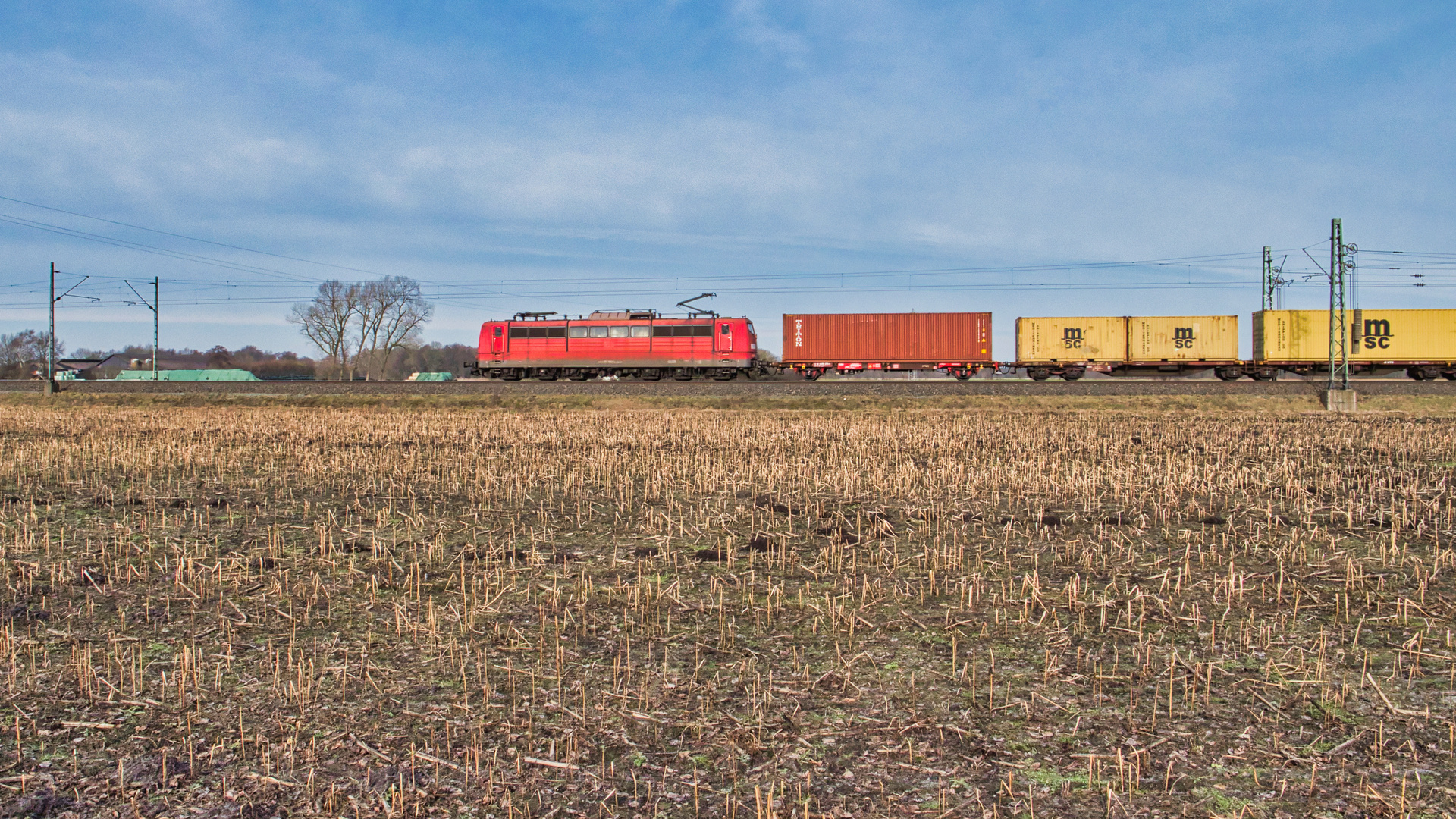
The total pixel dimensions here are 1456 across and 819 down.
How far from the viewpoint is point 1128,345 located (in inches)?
1507

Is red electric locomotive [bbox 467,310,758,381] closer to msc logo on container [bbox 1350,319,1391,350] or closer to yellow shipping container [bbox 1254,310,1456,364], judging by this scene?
yellow shipping container [bbox 1254,310,1456,364]

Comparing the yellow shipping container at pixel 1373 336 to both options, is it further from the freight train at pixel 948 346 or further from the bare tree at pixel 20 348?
the bare tree at pixel 20 348

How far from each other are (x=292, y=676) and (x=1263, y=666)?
532 centimetres

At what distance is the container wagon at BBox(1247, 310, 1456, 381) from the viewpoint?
35.6 metres

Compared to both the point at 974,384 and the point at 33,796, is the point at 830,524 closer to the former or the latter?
the point at 33,796

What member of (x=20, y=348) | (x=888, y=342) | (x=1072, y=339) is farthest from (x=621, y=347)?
(x=20, y=348)

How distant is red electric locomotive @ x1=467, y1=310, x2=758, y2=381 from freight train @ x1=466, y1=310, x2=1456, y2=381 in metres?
0.05

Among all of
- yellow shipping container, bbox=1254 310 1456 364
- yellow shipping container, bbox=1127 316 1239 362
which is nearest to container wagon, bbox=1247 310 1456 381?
yellow shipping container, bbox=1254 310 1456 364

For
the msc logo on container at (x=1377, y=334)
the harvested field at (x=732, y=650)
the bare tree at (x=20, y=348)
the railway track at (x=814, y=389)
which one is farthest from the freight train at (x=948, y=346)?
the bare tree at (x=20, y=348)

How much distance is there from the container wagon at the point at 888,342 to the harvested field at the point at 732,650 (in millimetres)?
28310

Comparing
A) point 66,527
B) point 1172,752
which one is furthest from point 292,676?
point 66,527

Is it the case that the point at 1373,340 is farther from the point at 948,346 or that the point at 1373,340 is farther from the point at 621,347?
A: the point at 621,347

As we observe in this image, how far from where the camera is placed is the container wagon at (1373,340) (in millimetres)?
35594

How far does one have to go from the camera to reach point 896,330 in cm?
3988
